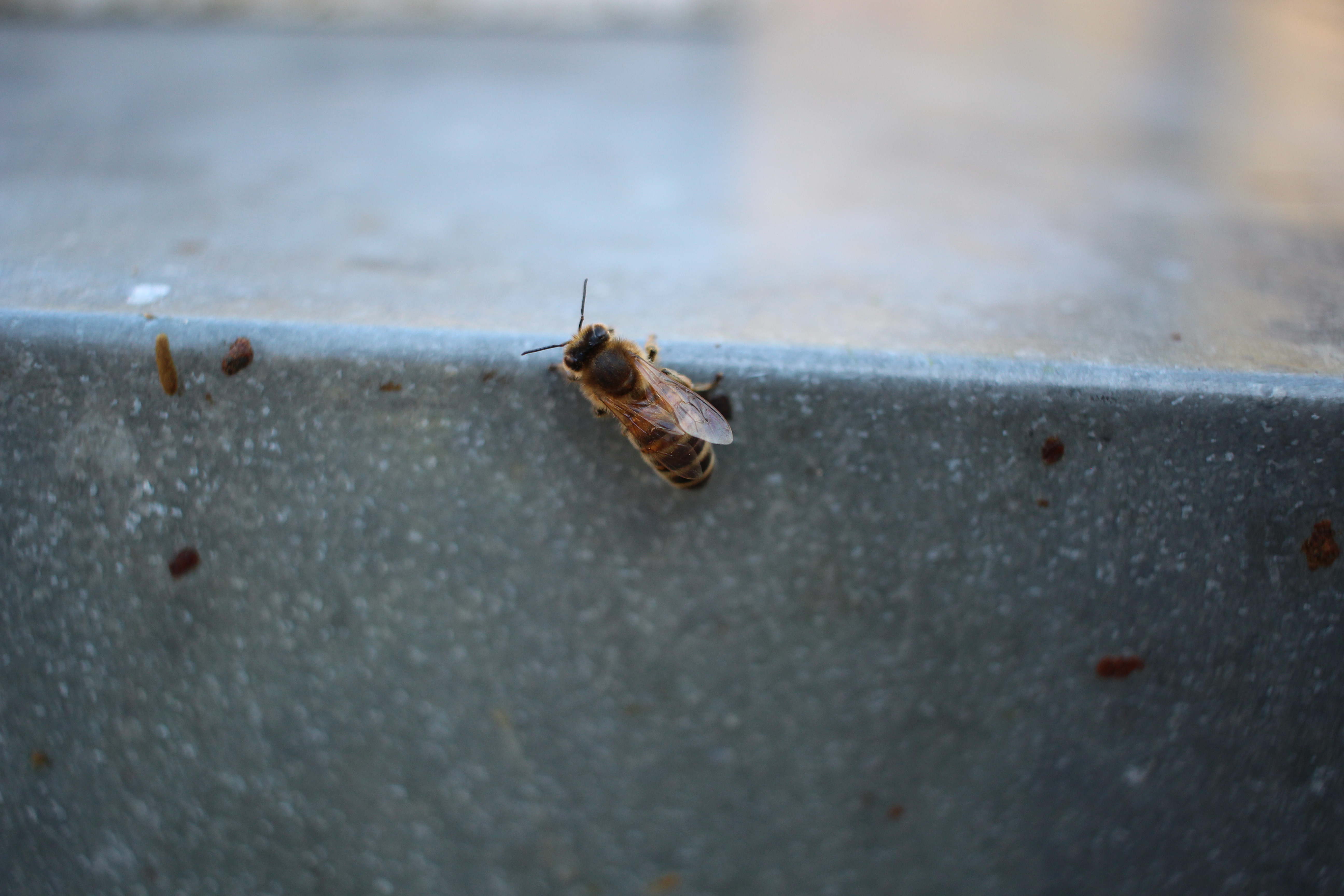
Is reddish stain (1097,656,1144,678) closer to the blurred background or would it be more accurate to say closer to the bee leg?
the blurred background

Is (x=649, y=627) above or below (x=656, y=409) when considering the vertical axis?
below

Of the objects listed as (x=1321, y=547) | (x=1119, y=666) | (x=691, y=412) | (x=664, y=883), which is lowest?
(x=664, y=883)

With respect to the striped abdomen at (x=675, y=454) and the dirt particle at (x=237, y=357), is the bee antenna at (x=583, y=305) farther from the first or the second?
the dirt particle at (x=237, y=357)

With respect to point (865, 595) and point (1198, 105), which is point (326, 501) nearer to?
point (865, 595)

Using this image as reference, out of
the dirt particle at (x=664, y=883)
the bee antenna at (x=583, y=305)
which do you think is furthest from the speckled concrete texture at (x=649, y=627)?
the bee antenna at (x=583, y=305)

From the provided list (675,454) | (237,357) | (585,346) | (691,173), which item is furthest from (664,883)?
(691,173)

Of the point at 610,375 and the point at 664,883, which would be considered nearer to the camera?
the point at 610,375

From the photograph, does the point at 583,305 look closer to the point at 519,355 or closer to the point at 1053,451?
the point at 519,355

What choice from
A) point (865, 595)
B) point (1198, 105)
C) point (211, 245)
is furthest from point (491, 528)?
point (1198, 105)
